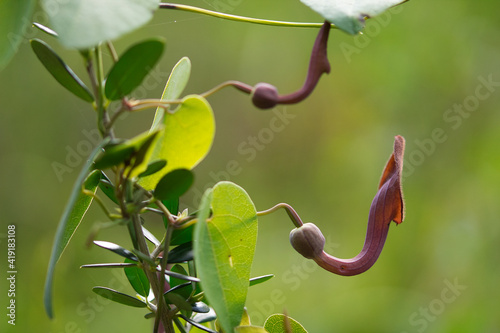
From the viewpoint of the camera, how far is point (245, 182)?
220 centimetres

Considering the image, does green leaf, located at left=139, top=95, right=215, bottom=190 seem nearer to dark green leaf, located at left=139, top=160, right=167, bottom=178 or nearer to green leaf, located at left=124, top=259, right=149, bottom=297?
dark green leaf, located at left=139, top=160, right=167, bottom=178

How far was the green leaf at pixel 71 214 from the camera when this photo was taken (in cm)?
27

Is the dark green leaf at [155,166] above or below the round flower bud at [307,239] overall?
→ above

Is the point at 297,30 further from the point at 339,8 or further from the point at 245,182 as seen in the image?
the point at 339,8

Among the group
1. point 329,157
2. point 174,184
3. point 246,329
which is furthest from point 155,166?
point 329,157

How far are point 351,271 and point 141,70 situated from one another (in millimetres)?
212

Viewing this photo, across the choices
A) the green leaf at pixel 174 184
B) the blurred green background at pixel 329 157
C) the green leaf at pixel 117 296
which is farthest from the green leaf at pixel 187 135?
the blurred green background at pixel 329 157

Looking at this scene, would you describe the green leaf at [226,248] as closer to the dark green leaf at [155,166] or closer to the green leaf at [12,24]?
the dark green leaf at [155,166]

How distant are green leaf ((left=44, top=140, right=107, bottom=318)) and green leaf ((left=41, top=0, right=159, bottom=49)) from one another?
0.22 ft

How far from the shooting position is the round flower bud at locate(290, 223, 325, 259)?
40 centimetres

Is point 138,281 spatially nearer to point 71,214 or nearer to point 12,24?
point 71,214

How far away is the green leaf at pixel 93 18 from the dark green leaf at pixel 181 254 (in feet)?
0.56

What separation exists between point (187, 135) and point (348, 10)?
124mm

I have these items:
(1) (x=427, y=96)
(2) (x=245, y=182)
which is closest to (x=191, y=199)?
(2) (x=245, y=182)
